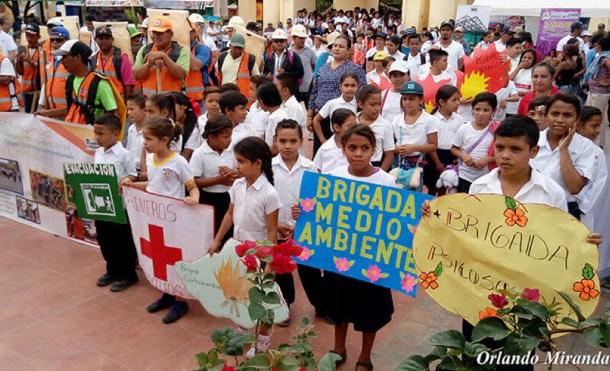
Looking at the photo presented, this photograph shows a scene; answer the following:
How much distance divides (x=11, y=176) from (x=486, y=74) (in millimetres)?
4982

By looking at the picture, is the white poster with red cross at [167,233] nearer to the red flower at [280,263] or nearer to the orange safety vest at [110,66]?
the red flower at [280,263]

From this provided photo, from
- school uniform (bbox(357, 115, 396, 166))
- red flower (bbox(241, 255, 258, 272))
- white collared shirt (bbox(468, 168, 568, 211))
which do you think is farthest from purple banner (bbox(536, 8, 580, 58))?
red flower (bbox(241, 255, 258, 272))

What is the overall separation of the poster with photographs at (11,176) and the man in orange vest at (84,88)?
83 centimetres

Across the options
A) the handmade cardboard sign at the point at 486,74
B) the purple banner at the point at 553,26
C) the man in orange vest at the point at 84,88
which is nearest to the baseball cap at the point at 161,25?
the man in orange vest at the point at 84,88

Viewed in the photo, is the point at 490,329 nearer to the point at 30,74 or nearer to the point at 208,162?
the point at 208,162

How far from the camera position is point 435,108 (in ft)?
19.0

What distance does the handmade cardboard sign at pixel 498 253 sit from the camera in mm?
2254

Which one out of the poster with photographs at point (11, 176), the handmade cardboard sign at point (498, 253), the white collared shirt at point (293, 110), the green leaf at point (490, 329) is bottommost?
the poster with photographs at point (11, 176)

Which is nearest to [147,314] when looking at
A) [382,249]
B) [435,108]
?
[382,249]

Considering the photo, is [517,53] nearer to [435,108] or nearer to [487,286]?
[435,108]

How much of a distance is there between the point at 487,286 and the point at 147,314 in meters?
2.44

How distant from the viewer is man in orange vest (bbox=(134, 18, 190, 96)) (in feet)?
17.8

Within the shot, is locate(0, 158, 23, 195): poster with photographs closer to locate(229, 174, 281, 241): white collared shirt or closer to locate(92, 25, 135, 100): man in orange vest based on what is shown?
locate(92, 25, 135, 100): man in orange vest

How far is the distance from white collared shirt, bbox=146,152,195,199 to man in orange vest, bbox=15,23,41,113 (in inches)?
191
